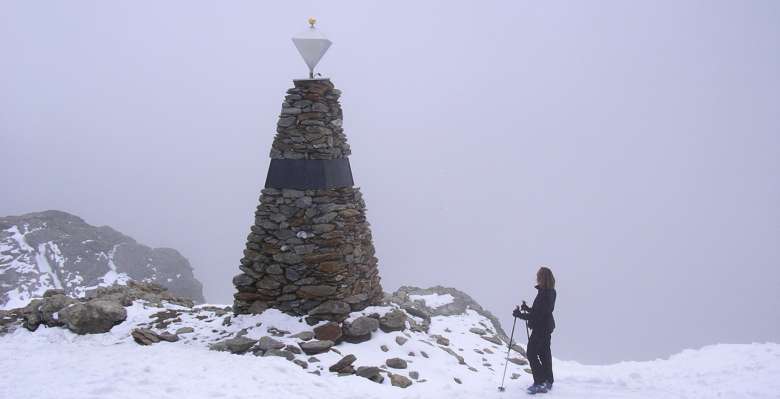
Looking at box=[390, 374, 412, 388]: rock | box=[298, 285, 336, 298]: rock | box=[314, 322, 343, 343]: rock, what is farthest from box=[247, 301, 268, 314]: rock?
box=[390, 374, 412, 388]: rock

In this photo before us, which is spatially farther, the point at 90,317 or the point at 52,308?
the point at 52,308

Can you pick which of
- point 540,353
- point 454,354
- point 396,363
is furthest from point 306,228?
point 540,353

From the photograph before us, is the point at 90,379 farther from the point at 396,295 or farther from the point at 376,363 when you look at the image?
the point at 396,295

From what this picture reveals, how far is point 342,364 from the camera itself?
8.41m

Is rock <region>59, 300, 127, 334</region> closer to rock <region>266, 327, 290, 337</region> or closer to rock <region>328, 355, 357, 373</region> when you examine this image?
rock <region>266, 327, 290, 337</region>

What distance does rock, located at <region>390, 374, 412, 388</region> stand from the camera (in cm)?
813

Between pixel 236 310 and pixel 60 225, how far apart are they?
33547mm

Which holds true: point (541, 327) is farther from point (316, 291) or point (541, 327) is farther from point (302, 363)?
point (316, 291)

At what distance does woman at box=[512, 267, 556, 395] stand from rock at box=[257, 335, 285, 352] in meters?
4.60

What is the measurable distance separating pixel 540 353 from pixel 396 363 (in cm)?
266

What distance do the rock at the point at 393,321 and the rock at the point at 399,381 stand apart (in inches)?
72.3

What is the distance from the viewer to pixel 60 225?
118 ft

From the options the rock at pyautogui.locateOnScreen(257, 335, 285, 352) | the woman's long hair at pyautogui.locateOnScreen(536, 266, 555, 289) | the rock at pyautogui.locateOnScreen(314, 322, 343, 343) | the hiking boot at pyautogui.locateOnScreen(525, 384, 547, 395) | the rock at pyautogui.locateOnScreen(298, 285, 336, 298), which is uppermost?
the woman's long hair at pyautogui.locateOnScreen(536, 266, 555, 289)

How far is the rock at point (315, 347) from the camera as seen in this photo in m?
8.99
